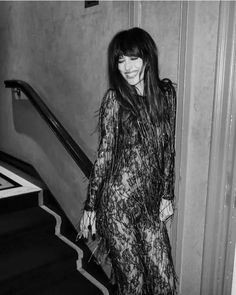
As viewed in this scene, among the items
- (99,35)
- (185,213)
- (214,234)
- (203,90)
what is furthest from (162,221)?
(99,35)

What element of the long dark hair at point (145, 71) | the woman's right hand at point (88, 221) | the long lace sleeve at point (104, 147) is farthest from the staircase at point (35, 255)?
the long dark hair at point (145, 71)

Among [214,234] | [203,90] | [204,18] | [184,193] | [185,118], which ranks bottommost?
[214,234]

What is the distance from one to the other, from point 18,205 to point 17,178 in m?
0.48

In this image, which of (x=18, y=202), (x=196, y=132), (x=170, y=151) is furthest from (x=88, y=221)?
(x=18, y=202)

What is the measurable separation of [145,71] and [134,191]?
0.53 metres

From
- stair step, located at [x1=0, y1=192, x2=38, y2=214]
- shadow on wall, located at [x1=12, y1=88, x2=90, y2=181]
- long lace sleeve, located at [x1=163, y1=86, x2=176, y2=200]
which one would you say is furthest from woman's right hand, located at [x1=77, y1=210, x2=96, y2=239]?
stair step, located at [x1=0, y1=192, x2=38, y2=214]

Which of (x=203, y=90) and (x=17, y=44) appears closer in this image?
(x=203, y=90)

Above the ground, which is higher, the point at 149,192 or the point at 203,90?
the point at 203,90

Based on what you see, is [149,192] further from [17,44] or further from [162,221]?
[17,44]

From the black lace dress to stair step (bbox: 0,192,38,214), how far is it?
1.30 metres

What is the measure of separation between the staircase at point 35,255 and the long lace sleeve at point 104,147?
37.2 inches

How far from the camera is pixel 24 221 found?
2451 millimetres

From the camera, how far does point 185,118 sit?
60.3 inches

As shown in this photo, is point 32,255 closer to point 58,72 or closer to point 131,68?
point 58,72
